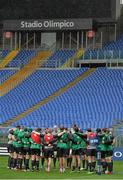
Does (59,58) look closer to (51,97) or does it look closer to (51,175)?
(51,97)

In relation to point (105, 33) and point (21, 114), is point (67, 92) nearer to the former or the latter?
point (21, 114)

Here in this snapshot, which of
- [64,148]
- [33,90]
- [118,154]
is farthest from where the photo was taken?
[33,90]

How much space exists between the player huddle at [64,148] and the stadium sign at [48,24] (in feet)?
94.9

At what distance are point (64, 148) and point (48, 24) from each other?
102ft

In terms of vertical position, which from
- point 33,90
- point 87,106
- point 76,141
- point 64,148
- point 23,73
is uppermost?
point 23,73

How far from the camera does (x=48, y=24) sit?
58.9 metres

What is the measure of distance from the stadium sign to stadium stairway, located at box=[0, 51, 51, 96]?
2.39m

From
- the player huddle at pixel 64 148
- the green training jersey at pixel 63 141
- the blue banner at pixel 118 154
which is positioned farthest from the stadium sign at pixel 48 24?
the green training jersey at pixel 63 141

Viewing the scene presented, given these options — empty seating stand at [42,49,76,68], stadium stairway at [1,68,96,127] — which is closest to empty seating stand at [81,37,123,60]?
empty seating stand at [42,49,76,68]

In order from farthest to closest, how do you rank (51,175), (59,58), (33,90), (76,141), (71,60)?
(59,58)
(71,60)
(33,90)
(76,141)
(51,175)

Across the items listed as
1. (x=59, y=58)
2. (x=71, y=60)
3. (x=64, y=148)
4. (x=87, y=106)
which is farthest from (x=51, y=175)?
(x=59, y=58)

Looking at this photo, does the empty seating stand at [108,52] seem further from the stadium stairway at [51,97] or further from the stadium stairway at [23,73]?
the stadium stairway at [23,73]

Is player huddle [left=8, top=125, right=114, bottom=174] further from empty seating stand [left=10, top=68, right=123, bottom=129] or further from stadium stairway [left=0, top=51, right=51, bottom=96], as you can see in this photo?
stadium stairway [left=0, top=51, right=51, bottom=96]

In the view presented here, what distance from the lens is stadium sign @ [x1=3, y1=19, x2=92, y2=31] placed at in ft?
191
